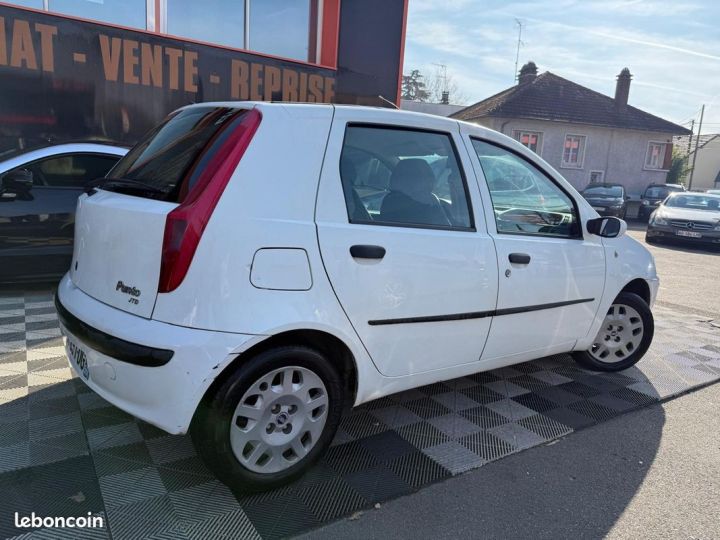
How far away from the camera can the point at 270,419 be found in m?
2.42

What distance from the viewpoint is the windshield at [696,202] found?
14341mm

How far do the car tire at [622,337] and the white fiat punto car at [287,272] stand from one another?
124 cm

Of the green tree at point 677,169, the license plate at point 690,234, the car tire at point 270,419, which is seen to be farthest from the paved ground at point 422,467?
the green tree at point 677,169

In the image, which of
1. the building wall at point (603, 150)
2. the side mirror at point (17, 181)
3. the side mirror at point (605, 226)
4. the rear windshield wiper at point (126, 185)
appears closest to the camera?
the rear windshield wiper at point (126, 185)

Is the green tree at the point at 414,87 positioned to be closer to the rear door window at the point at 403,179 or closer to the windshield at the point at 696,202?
the windshield at the point at 696,202

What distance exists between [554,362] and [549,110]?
24722 millimetres

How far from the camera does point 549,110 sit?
26375 mm

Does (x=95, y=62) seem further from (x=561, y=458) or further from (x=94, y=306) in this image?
(x=561, y=458)

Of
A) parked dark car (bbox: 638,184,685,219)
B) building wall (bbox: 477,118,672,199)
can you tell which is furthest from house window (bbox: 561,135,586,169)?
parked dark car (bbox: 638,184,685,219)

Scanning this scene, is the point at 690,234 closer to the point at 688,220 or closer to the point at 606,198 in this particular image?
the point at 688,220

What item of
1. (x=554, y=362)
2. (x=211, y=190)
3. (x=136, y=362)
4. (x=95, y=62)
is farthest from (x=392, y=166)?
(x=95, y=62)

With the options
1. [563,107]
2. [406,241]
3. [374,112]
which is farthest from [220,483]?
[563,107]

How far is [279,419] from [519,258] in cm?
167

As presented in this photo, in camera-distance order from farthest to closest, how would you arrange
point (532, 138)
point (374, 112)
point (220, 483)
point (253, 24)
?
point (532, 138) → point (253, 24) → point (374, 112) → point (220, 483)
